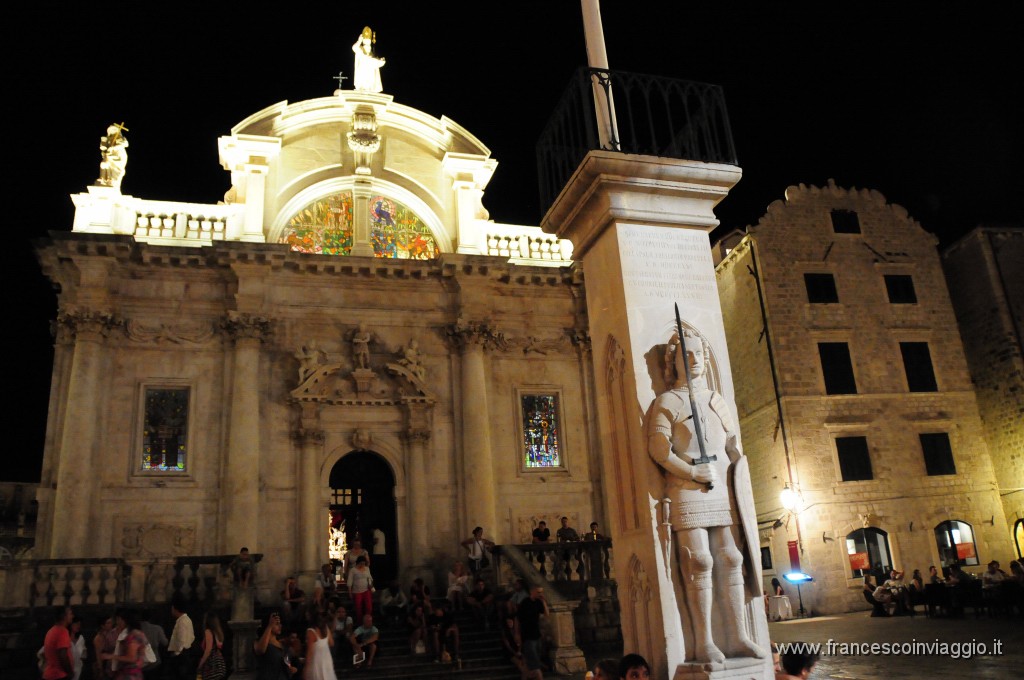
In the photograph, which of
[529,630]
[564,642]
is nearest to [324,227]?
[564,642]

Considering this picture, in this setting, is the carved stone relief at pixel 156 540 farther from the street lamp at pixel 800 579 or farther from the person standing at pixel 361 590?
the street lamp at pixel 800 579

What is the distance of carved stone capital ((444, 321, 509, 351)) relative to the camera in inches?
779

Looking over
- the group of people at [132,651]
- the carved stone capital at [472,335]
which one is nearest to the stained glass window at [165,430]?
the group of people at [132,651]

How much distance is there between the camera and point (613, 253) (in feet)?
23.0

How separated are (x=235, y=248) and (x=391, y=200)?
474 cm

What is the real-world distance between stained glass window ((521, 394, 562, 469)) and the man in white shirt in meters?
9.51

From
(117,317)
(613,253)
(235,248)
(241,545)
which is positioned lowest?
(241,545)

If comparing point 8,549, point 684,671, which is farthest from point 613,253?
point 8,549

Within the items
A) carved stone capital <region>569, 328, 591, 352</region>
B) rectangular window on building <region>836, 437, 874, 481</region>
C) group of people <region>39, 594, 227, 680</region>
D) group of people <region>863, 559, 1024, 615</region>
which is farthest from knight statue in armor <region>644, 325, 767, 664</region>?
rectangular window on building <region>836, 437, 874, 481</region>

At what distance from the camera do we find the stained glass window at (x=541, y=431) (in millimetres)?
20016

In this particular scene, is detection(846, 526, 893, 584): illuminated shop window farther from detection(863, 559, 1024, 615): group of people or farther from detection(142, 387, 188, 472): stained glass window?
detection(142, 387, 188, 472): stained glass window

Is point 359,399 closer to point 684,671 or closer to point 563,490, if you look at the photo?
point 563,490

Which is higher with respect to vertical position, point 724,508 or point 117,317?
point 117,317

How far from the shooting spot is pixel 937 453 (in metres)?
23.8
